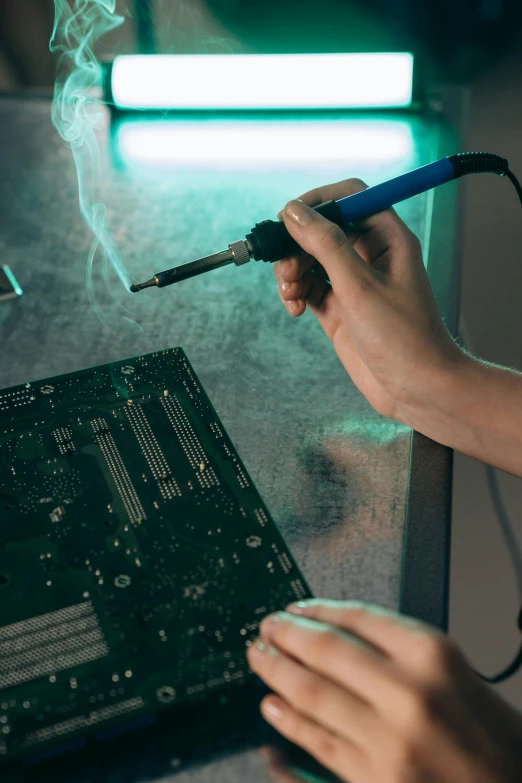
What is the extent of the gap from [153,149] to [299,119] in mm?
354

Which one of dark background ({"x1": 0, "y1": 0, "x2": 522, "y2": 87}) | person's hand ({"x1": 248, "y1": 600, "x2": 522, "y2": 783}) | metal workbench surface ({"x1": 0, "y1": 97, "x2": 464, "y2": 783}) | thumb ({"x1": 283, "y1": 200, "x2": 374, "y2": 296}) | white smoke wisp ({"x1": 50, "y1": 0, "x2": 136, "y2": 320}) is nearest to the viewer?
person's hand ({"x1": 248, "y1": 600, "x2": 522, "y2": 783})

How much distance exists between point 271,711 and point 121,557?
24 centimetres

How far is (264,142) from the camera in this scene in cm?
180

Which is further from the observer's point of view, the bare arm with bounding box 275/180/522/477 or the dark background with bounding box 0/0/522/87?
the dark background with bounding box 0/0/522/87

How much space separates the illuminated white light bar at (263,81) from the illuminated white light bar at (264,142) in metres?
0.05

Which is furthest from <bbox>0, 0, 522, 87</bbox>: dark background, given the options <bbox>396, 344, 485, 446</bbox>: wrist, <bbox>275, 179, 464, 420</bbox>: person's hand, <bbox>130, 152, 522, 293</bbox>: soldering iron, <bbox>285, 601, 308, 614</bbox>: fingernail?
<bbox>285, 601, 308, 614</bbox>: fingernail

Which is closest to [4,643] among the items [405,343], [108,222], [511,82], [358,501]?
[358,501]

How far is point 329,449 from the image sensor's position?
3.71ft

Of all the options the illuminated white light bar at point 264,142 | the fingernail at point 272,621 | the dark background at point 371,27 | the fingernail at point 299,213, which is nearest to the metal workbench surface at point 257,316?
the illuminated white light bar at point 264,142

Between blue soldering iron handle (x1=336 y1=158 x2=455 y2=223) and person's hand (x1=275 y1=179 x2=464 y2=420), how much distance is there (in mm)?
44

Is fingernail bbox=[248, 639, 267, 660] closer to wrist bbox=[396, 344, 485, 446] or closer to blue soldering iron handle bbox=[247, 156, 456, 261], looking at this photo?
wrist bbox=[396, 344, 485, 446]

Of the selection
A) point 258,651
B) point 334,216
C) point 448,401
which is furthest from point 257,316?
point 258,651

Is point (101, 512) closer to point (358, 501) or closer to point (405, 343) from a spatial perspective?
point (358, 501)

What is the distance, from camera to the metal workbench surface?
3.32 feet
